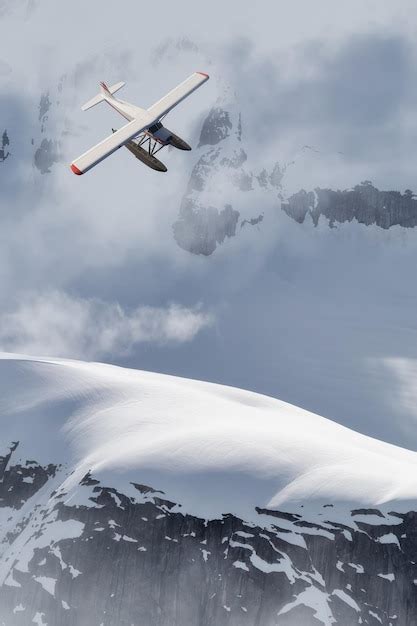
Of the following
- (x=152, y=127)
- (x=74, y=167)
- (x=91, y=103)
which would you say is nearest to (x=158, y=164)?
(x=152, y=127)

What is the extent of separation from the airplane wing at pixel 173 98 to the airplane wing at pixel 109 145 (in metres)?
4.67

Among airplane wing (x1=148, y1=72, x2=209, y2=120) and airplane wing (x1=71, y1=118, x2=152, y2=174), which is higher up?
airplane wing (x1=148, y1=72, x2=209, y2=120)

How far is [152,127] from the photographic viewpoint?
536ft

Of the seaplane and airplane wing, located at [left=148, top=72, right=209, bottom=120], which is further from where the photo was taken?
airplane wing, located at [left=148, top=72, right=209, bottom=120]

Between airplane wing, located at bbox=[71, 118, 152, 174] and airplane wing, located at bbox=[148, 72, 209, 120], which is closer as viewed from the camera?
airplane wing, located at bbox=[71, 118, 152, 174]

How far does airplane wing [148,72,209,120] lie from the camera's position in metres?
170

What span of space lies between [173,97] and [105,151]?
1057 inches

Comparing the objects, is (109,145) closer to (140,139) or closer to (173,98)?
(140,139)

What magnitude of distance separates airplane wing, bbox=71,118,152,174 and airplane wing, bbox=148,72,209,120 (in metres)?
4.67

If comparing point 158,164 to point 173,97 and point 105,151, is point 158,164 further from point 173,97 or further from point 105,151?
point 173,97

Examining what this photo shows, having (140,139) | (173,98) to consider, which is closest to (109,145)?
(140,139)

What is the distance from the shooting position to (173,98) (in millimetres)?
177750

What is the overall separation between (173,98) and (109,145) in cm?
2381

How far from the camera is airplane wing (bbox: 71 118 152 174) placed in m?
154
